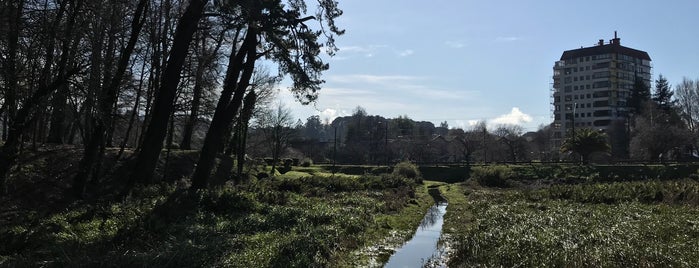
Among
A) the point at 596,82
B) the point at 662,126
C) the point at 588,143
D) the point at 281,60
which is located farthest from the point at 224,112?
the point at 596,82

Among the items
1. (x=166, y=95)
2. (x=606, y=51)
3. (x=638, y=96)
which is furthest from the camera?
(x=606, y=51)

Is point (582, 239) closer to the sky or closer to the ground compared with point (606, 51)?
closer to the ground

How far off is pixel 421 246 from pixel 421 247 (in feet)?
0.62

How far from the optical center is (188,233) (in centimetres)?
1221

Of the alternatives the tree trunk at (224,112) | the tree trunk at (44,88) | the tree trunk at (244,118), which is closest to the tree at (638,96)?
the tree trunk at (244,118)

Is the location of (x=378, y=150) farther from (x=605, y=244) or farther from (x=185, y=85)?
(x=605, y=244)

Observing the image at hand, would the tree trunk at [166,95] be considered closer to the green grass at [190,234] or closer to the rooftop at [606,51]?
the green grass at [190,234]

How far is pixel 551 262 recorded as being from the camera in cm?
934

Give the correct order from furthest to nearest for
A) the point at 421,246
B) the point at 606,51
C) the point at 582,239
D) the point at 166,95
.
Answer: the point at 606,51
the point at 166,95
the point at 421,246
the point at 582,239

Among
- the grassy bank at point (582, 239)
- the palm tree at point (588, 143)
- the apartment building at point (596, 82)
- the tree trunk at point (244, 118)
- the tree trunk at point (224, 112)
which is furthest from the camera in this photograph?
the apartment building at point (596, 82)

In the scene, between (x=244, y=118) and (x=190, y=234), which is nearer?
(x=190, y=234)

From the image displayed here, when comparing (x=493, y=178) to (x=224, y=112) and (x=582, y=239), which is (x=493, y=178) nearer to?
(x=224, y=112)

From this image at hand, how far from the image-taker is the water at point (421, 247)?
12242mm

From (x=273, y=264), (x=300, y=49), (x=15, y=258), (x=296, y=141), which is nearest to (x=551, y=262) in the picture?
(x=273, y=264)
